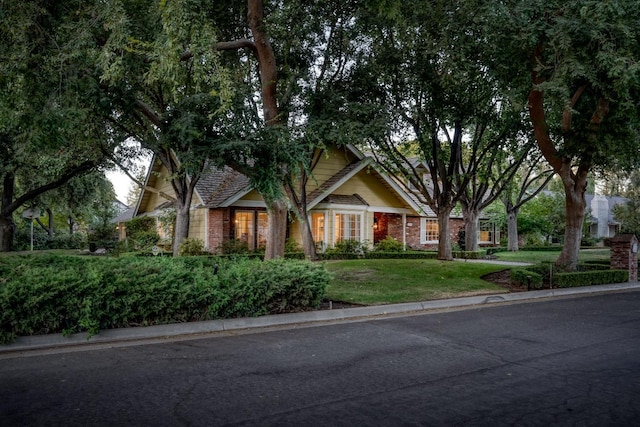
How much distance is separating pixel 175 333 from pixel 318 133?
23.2 feet

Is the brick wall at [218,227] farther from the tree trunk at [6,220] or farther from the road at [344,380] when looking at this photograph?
the road at [344,380]

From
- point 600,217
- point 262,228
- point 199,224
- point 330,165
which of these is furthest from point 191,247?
point 600,217

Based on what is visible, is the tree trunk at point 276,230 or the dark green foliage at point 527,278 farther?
the dark green foliage at point 527,278

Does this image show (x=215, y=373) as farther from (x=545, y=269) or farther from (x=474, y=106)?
(x=474, y=106)

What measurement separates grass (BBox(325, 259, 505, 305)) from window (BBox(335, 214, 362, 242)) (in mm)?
6077

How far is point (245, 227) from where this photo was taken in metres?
23.4

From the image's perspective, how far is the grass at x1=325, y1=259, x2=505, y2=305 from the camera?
1150 cm

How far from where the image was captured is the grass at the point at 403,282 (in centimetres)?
1150

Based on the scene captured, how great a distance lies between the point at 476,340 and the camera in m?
7.48

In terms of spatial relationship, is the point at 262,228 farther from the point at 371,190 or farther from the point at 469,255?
the point at 469,255

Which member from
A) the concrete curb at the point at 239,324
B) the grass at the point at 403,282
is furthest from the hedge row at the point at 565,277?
the concrete curb at the point at 239,324

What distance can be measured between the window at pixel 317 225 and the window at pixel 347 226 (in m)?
0.81

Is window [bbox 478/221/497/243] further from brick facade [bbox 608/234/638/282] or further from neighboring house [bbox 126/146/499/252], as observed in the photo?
brick facade [bbox 608/234/638/282]

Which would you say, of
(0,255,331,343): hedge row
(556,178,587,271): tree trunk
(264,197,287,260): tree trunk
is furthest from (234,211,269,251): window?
(0,255,331,343): hedge row
